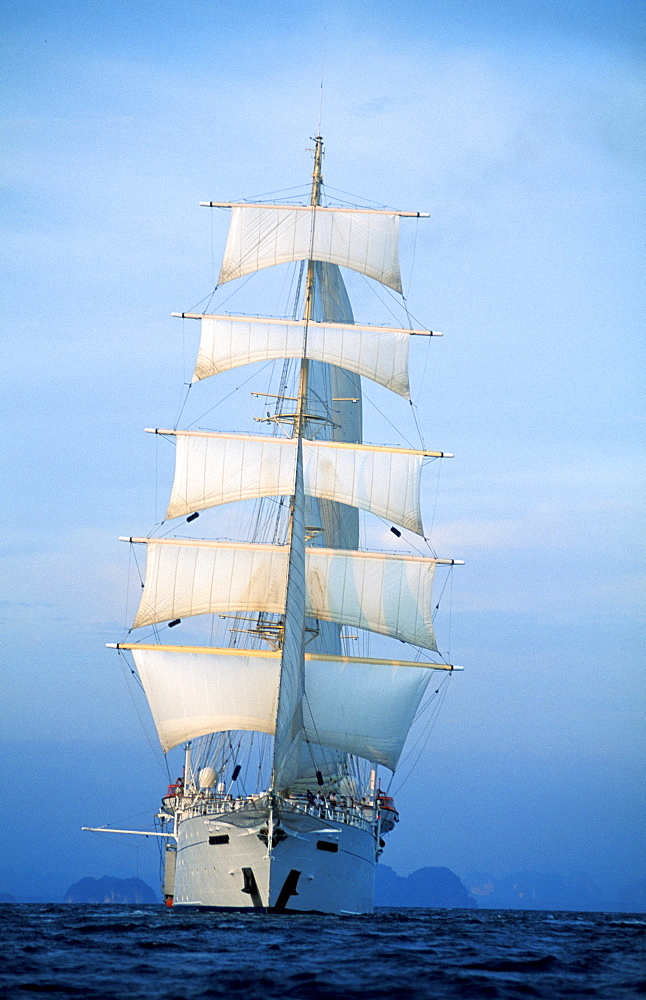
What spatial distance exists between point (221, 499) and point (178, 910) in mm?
17315

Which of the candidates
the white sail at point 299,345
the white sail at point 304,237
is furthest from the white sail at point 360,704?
the white sail at point 304,237

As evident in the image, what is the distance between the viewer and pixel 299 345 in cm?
→ 5634

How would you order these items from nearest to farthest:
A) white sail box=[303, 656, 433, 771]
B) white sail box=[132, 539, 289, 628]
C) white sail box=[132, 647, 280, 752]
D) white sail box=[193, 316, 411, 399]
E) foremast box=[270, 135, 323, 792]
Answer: foremast box=[270, 135, 323, 792] < white sail box=[132, 647, 280, 752] < white sail box=[303, 656, 433, 771] < white sail box=[132, 539, 289, 628] < white sail box=[193, 316, 411, 399]

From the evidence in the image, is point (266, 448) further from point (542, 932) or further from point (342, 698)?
point (542, 932)

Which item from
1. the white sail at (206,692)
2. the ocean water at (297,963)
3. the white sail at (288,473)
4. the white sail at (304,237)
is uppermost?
the white sail at (304,237)

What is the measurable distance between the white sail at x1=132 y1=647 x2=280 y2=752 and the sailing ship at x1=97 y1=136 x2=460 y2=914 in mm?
63

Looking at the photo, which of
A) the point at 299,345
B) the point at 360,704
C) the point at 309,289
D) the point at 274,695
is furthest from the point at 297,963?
the point at 309,289

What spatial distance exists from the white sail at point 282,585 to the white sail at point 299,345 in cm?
945

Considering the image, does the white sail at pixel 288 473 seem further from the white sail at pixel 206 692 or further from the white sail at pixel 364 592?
the white sail at pixel 206 692

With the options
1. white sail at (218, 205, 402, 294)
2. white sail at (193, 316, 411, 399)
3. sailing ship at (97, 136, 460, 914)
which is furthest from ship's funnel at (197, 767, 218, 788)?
white sail at (218, 205, 402, 294)

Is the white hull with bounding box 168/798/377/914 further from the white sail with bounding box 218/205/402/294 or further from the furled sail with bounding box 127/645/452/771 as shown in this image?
the white sail with bounding box 218/205/402/294

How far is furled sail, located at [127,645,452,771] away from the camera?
4753cm

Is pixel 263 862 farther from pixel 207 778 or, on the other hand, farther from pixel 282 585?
pixel 282 585

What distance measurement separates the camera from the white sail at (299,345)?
56.6 meters
